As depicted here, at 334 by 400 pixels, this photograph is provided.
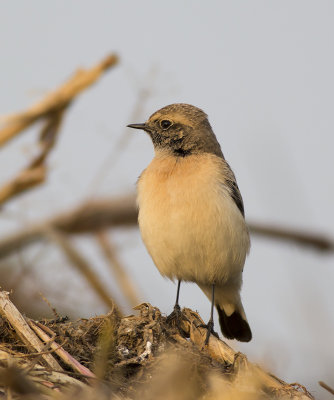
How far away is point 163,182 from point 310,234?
9.85 feet

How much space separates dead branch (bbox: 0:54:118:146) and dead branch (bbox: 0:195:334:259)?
161 centimetres

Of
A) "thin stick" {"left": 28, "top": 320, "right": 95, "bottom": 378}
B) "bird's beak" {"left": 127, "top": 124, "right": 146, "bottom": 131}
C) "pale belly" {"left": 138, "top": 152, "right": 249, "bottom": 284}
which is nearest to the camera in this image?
"thin stick" {"left": 28, "top": 320, "right": 95, "bottom": 378}

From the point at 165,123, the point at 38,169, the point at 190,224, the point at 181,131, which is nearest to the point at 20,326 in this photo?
the point at 190,224

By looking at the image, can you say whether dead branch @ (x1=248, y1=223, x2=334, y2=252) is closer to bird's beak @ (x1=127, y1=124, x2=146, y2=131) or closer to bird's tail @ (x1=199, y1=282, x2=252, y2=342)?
bird's tail @ (x1=199, y1=282, x2=252, y2=342)

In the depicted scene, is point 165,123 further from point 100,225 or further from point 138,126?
point 100,225

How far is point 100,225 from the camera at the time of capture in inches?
406

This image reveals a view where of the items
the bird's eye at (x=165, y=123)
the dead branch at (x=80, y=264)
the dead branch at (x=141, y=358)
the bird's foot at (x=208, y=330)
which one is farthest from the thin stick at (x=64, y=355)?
the bird's eye at (x=165, y=123)

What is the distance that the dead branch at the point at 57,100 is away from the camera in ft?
27.1

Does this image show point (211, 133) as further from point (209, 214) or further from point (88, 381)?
point (88, 381)

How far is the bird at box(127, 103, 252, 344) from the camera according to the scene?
7496 millimetres

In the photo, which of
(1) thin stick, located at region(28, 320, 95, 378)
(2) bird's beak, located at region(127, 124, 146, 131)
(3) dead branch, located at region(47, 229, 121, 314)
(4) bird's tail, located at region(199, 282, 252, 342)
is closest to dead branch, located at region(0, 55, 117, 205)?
(2) bird's beak, located at region(127, 124, 146, 131)

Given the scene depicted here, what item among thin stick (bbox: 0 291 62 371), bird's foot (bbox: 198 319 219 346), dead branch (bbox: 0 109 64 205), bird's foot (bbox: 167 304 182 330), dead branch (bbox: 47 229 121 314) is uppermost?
dead branch (bbox: 0 109 64 205)

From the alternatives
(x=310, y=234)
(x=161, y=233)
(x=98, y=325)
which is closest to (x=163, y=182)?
(x=161, y=233)

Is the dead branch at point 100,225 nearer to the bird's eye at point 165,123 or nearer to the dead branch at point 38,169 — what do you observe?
the dead branch at point 38,169
